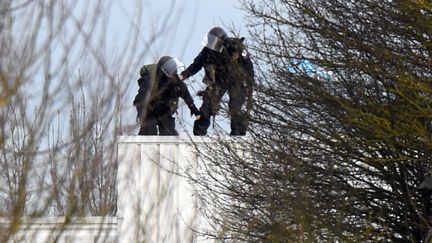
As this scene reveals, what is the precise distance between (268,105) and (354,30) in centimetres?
149

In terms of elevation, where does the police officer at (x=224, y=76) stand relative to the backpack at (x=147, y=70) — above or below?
above

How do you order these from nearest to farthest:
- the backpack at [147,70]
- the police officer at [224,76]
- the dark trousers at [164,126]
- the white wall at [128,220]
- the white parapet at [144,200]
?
the white wall at [128,220] → the backpack at [147,70] → the white parapet at [144,200] → the dark trousers at [164,126] → the police officer at [224,76]

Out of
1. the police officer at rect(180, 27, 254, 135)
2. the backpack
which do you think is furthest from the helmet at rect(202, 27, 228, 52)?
the backpack

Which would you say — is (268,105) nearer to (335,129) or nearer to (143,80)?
(335,129)

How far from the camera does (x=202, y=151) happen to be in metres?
16.2

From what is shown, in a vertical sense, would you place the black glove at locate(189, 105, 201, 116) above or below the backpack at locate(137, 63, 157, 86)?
above

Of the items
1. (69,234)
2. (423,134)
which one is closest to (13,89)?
(69,234)

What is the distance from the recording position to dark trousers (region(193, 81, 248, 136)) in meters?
14.3

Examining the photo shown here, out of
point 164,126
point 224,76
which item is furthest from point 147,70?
point 224,76

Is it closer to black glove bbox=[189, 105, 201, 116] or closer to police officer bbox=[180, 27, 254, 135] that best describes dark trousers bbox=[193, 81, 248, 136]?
police officer bbox=[180, 27, 254, 135]

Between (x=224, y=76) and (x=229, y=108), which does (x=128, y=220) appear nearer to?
(x=224, y=76)

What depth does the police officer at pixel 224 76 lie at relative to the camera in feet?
45.7

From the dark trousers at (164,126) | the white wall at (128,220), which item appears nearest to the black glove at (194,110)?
the dark trousers at (164,126)

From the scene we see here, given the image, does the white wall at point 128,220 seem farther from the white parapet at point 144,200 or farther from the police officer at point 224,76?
the police officer at point 224,76
